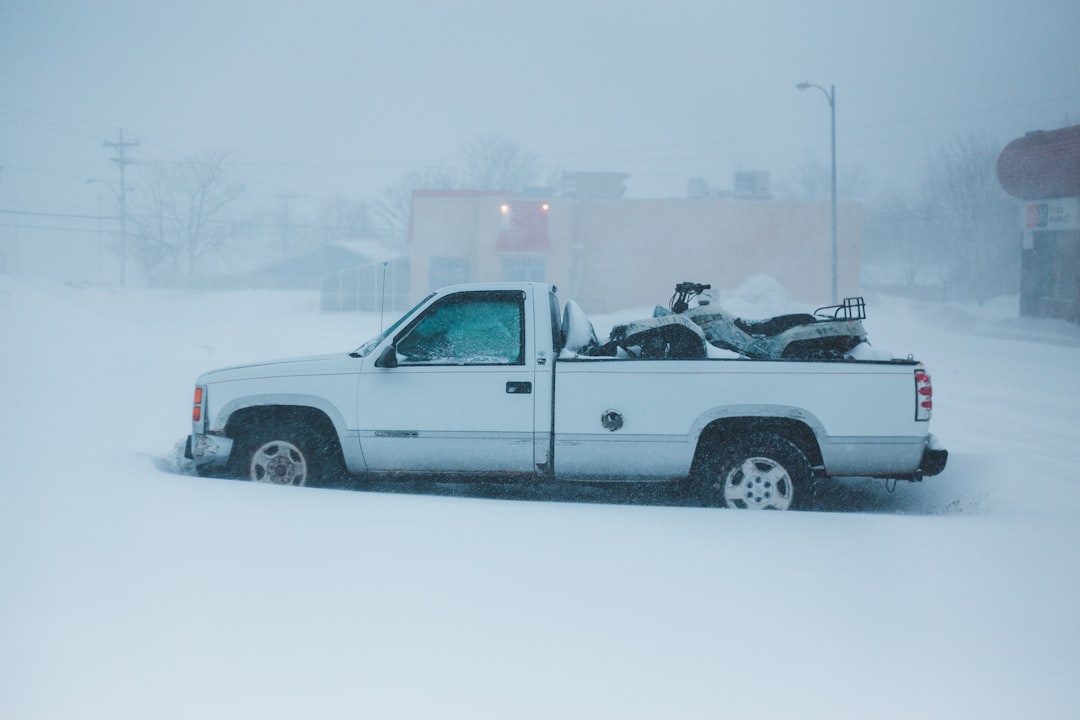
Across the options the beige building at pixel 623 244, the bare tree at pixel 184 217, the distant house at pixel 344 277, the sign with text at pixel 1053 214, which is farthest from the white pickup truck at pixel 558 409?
Answer: the bare tree at pixel 184 217

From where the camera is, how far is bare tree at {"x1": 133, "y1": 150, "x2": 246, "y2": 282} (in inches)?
2488

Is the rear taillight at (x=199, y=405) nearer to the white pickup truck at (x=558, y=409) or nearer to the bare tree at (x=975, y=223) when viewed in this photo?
the white pickup truck at (x=558, y=409)

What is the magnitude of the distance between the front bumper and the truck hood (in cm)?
43

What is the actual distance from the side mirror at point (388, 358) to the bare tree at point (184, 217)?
61156mm

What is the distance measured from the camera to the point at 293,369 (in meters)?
6.65

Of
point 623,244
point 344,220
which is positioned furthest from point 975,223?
point 344,220

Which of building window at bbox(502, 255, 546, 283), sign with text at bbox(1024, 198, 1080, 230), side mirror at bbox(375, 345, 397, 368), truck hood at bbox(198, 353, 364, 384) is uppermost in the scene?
sign with text at bbox(1024, 198, 1080, 230)

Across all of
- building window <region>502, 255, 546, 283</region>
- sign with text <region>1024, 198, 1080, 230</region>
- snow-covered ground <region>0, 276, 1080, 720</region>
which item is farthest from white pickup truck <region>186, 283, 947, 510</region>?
building window <region>502, 255, 546, 283</region>

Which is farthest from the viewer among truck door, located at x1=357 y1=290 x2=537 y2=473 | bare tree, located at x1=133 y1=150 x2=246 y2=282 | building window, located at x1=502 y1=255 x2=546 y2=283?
bare tree, located at x1=133 y1=150 x2=246 y2=282

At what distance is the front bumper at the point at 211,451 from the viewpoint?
21.7 ft

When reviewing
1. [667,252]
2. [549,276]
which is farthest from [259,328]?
[667,252]

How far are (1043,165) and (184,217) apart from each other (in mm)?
58090

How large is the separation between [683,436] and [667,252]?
35.8 metres

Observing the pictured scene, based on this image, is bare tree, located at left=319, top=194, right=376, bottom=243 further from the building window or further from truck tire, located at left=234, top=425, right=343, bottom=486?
truck tire, located at left=234, top=425, right=343, bottom=486
